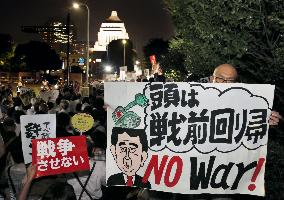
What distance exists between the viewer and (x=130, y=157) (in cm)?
477

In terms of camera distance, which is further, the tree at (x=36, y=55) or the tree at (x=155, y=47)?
the tree at (x=36, y=55)

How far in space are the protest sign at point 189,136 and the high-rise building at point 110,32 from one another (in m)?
116

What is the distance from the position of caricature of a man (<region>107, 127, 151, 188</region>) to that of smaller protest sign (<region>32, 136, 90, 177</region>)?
0.50 metres

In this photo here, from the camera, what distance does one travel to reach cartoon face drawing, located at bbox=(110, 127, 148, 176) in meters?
4.77

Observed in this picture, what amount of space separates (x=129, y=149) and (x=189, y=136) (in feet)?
2.11

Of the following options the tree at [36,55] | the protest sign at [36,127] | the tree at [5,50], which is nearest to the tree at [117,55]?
the tree at [36,55]

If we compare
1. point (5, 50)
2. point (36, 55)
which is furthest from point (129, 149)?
point (36, 55)

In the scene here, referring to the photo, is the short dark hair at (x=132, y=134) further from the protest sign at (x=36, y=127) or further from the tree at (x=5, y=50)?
the tree at (x=5, y=50)

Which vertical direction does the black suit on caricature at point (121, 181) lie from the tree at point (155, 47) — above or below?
below

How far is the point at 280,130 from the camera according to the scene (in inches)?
269

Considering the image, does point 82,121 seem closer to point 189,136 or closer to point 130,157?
point 130,157

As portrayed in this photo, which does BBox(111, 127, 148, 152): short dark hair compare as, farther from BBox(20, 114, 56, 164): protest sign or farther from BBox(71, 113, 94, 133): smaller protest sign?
BBox(71, 113, 94, 133): smaller protest sign

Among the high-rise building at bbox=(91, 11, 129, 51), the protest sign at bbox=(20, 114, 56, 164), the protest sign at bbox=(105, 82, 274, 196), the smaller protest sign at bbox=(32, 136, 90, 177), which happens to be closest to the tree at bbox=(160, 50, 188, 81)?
the protest sign at bbox=(20, 114, 56, 164)

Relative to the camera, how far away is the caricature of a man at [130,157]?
15.6 feet
